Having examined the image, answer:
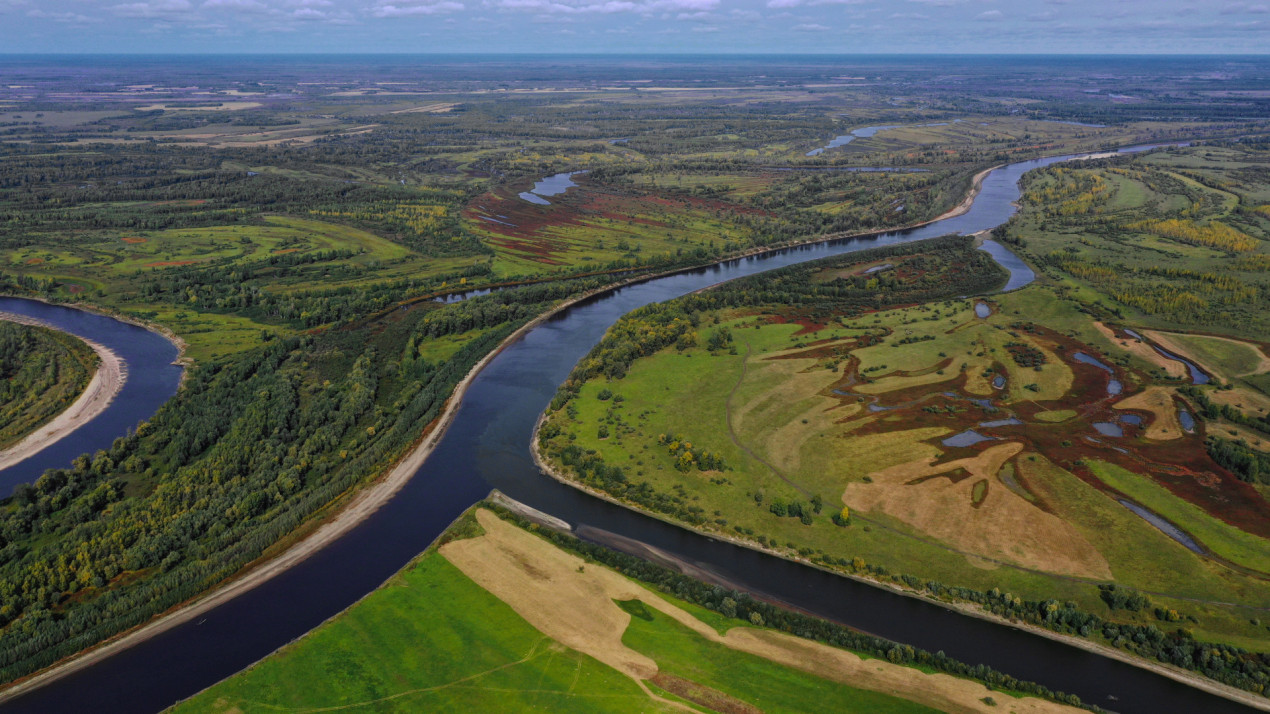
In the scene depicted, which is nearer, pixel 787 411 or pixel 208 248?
pixel 787 411

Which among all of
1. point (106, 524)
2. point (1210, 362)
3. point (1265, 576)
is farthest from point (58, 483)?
point (1210, 362)

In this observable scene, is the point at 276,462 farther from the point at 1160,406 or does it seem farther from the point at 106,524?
the point at 1160,406

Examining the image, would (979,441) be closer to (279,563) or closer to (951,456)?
(951,456)

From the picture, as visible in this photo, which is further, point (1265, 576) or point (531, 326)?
point (531, 326)

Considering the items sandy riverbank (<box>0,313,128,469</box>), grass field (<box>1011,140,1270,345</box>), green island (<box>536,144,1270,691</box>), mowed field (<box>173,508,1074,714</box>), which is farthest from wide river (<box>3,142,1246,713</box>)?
grass field (<box>1011,140,1270,345</box>)

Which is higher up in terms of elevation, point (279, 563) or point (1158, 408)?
point (1158, 408)

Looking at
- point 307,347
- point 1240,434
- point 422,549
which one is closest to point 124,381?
point 307,347

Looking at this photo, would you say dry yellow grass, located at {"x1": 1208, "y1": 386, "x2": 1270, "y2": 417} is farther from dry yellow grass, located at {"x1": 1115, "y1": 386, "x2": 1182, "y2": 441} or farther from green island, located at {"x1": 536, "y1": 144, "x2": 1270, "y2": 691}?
dry yellow grass, located at {"x1": 1115, "y1": 386, "x2": 1182, "y2": 441}
